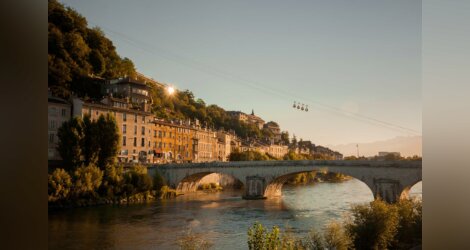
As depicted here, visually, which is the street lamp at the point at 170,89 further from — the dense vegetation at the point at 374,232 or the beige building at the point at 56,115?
the dense vegetation at the point at 374,232

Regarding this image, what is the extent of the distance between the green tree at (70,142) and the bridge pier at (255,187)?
18.6ft

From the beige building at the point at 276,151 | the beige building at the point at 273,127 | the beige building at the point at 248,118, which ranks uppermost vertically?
the beige building at the point at 248,118

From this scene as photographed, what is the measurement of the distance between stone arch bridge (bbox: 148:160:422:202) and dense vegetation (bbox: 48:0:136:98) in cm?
141

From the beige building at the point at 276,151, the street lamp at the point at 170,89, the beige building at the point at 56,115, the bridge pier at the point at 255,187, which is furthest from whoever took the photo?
the bridge pier at the point at 255,187

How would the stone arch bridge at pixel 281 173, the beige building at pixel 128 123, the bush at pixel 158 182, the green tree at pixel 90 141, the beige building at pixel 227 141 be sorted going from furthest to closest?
the stone arch bridge at pixel 281 173 → the bush at pixel 158 182 → the beige building at pixel 227 141 → the green tree at pixel 90 141 → the beige building at pixel 128 123

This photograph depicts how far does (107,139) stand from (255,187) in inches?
243

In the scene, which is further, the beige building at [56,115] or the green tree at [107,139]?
the green tree at [107,139]

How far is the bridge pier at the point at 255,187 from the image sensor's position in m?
11.6

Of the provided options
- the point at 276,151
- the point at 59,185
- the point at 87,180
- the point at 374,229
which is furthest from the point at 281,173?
the point at 374,229

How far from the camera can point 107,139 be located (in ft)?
20.6

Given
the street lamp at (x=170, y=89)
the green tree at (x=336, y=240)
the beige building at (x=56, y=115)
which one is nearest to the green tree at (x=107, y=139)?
the beige building at (x=56, y=115)

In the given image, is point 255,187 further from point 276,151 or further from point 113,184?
point 113,184

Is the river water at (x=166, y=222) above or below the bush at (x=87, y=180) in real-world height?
below

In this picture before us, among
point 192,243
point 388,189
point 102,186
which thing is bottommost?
point 192,243
